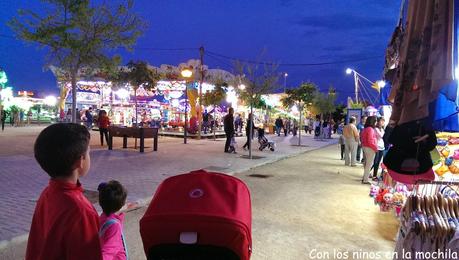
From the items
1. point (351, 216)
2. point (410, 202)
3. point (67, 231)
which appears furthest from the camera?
point (351, 216)

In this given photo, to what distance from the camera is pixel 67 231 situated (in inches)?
71.2

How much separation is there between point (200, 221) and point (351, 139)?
1324 centimetres

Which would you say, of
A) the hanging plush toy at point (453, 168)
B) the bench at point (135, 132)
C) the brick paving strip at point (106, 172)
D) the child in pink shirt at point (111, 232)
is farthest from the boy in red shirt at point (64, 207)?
the bench at point (135, 132)

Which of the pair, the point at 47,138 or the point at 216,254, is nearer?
the point at 47,138

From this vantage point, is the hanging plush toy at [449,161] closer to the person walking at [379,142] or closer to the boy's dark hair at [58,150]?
the person walking at [379,142]

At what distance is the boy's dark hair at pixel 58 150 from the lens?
1.96 metres

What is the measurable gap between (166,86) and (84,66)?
26211mm

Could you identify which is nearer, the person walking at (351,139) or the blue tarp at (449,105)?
the blue tarp at (449,105)

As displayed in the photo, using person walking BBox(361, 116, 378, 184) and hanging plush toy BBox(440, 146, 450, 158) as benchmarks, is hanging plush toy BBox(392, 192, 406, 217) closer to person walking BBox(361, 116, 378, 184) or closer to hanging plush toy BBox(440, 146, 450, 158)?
hanging plush toy BBox(440, 146, 450, 158)

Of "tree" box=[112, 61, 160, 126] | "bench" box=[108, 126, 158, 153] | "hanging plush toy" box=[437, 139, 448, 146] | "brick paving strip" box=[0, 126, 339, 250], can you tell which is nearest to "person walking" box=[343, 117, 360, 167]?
"brick paving strip" box=[0, 126, 339, 250]

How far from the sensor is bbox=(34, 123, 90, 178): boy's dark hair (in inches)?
77.3

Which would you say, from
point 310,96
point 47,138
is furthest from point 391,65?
point 310,96

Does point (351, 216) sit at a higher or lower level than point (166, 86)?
lower

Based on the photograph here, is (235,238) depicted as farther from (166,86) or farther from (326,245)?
(166,86)
